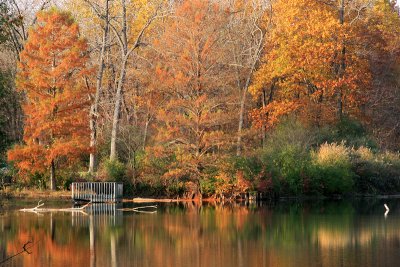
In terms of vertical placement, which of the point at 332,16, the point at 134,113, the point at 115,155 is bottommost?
the point at 115,155

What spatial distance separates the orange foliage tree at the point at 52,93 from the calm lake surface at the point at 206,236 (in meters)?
4.11

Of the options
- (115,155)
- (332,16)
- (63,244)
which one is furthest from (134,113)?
(63,244)

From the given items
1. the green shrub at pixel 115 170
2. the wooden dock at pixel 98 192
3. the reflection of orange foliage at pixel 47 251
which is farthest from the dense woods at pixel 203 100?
the reflection of orange foliage at pixel 47 251

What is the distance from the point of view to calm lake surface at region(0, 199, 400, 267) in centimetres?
2023

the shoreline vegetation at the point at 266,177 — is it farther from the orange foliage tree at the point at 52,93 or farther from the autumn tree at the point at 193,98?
the orange foliage tree at the point at 52,93

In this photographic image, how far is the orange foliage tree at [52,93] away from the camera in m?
38.2

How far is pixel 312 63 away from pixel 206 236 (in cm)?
2492

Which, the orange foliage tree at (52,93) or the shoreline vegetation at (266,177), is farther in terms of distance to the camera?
the shoreline vegetation at (266,177)

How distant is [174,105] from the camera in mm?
39375

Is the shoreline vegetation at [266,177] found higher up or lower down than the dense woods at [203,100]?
lower down

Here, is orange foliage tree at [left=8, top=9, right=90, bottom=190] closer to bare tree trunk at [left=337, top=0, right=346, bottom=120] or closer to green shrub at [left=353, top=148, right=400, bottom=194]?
green shrub at [left=353, top=148, right=400, bottom=194]

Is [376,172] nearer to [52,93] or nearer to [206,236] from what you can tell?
[52,93]

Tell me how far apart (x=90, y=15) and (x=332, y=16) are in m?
16.0

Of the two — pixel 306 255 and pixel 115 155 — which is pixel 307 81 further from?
pixel 306 255
